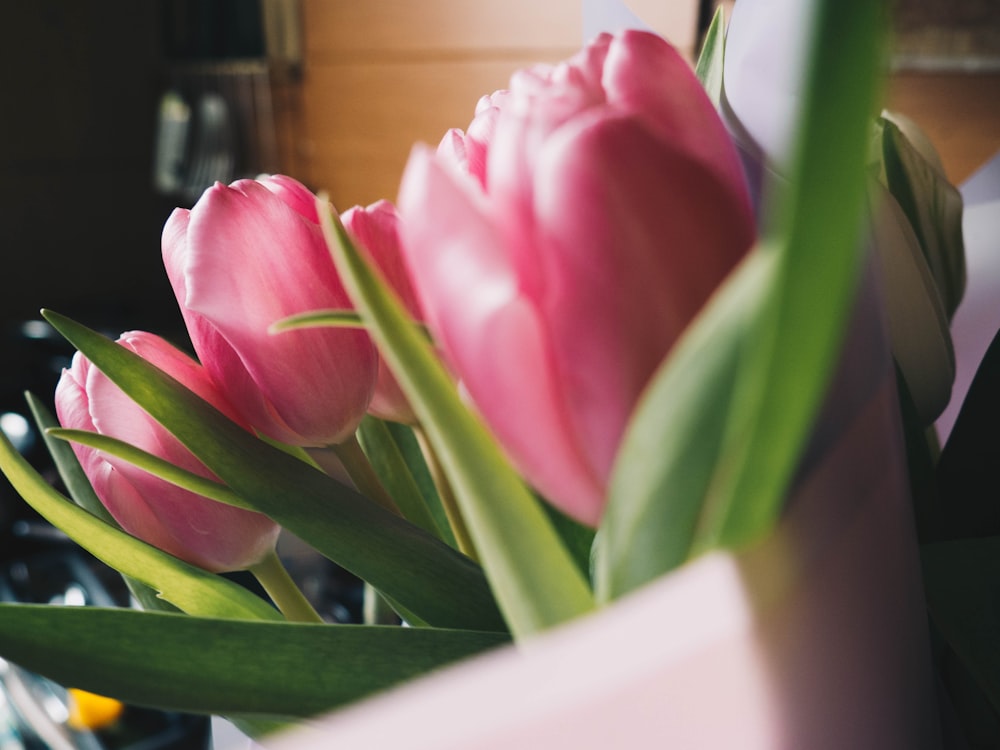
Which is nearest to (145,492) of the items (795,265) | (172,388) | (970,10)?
(172,388)

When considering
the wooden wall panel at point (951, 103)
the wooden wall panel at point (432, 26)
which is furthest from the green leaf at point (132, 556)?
the wooden wall panel at point (432, 26)

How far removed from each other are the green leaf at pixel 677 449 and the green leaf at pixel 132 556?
99mm

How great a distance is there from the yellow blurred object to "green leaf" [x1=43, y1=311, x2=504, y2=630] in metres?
0.70

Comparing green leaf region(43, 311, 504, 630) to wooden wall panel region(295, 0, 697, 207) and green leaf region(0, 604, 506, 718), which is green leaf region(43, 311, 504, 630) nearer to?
green leaf region(0, 604, 506, 718)

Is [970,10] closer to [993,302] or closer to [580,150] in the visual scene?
[993,302]

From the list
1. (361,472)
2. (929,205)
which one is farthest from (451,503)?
(929,205)

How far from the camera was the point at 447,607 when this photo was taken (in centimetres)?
17

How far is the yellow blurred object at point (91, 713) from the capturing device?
2.52 ft

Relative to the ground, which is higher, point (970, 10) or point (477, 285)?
point (970, 10)

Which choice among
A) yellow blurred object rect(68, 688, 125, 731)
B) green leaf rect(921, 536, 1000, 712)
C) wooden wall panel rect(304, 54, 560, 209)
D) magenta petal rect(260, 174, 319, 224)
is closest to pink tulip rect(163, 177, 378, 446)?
magenta petal rect(260, 174, 319, 224)

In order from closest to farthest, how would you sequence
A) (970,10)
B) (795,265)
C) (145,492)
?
1. (795,265)
2. (145,492)
3. (970,10)

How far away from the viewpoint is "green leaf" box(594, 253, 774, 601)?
84mm

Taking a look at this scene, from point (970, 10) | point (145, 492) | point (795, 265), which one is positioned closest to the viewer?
point (795, 265)

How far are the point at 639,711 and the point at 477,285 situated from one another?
0.05 meters
